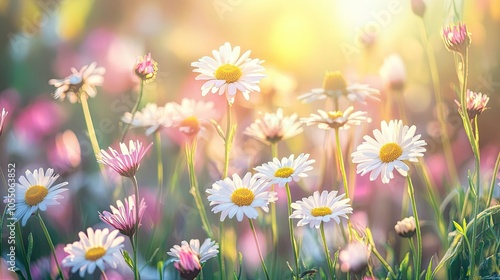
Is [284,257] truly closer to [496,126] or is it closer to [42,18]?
[496,126]

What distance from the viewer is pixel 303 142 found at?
0.75m

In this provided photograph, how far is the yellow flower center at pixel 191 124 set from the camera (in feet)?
2.35

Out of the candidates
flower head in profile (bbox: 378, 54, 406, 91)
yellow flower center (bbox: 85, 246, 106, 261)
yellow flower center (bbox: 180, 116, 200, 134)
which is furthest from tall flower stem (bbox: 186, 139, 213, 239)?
flower head in profile (bbox: 378, 54, 406, 91)

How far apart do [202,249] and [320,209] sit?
0.41 ft

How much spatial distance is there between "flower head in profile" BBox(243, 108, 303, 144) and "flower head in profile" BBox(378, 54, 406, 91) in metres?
0.13

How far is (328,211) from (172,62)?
10.9 inches

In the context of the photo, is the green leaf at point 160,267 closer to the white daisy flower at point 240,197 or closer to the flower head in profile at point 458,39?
the white daisy flower at point 240,197

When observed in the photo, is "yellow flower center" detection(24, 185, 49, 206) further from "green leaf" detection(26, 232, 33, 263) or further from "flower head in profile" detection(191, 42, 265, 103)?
"flower head in profile" detection(191, 42, 265, 103)

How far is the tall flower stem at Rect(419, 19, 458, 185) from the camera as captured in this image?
2.43 ft

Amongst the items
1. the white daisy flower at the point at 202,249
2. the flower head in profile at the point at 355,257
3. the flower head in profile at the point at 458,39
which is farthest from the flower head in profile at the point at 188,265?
the flower head in profile at the point at 458,39

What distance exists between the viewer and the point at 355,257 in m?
0.62

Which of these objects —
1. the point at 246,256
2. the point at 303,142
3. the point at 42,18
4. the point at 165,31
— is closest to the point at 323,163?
the point at 303,142

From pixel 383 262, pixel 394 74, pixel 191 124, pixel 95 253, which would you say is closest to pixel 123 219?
pixel 95 253

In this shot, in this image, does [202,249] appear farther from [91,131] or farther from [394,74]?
[394,74]
